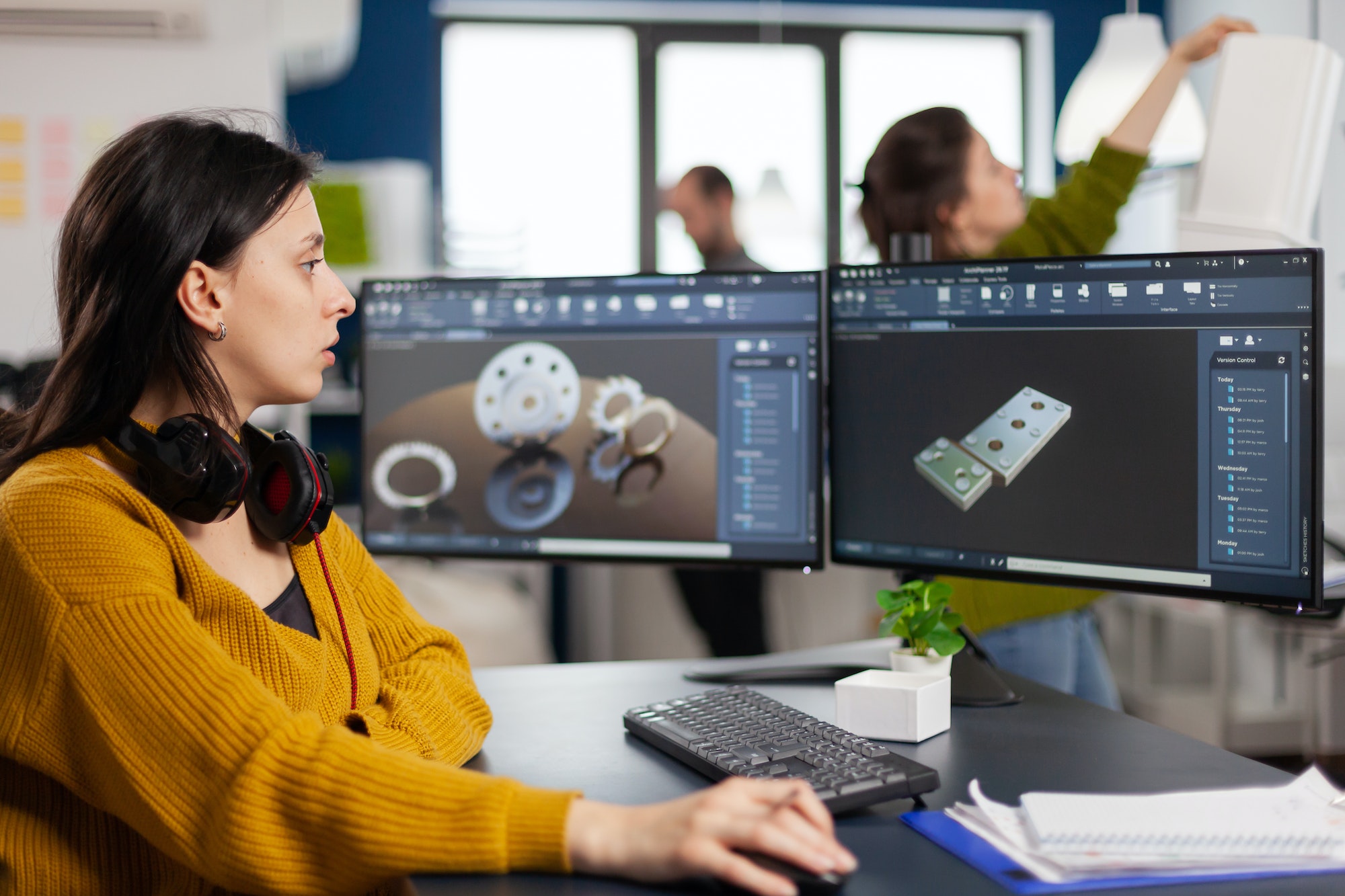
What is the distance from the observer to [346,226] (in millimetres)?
4297

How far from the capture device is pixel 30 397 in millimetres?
1223

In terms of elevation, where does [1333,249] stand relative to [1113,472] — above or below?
above

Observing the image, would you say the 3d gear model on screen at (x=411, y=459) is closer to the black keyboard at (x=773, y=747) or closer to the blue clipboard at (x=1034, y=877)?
the black keyboard at (x=773, y=747)

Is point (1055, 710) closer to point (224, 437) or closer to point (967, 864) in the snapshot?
point (967, 864)

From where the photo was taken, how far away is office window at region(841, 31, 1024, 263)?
580cm

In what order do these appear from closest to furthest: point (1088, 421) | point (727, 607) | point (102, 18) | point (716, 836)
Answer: point (716, 836) < point (1088, 421) < point (727, 607) < point (102, 18)

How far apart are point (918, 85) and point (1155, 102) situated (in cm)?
417

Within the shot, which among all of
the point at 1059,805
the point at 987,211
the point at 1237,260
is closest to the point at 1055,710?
the point at 1059,805

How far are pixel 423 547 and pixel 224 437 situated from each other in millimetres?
546

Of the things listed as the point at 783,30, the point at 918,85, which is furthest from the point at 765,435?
the point at 918,85

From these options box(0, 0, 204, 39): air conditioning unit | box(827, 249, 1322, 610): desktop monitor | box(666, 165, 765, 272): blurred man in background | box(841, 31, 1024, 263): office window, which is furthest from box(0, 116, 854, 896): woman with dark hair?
box(841, 31, 1024, 263): office window

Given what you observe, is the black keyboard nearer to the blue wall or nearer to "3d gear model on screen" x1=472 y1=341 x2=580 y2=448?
"3d gear model on screen" x1=472 y1=341 x2=580 y2=448

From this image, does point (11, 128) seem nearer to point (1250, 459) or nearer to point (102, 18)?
point (102, 18)

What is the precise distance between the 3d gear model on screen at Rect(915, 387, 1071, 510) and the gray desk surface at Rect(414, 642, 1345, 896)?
243 millimetres
